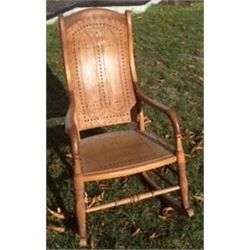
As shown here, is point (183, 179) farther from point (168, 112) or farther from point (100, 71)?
point (100, 71)

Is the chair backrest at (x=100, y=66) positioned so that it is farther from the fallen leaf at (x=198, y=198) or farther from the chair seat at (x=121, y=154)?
the fallen leaf at (x=198, y=198)

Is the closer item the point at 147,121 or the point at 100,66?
the point at 100,66

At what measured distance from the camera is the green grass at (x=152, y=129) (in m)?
2.88

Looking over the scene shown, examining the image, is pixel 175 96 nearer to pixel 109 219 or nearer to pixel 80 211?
pixel 109 219

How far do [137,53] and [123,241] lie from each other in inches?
136

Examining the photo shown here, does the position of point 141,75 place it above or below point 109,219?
above

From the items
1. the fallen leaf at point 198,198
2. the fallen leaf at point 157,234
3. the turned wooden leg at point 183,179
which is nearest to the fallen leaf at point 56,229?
the fallen leaf at point 157,234

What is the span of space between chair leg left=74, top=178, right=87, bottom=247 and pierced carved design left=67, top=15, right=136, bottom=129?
0.67 m

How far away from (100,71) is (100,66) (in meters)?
0.04

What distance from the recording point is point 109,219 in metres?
3.02

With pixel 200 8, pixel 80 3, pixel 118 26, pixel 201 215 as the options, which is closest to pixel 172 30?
pixel 200 8

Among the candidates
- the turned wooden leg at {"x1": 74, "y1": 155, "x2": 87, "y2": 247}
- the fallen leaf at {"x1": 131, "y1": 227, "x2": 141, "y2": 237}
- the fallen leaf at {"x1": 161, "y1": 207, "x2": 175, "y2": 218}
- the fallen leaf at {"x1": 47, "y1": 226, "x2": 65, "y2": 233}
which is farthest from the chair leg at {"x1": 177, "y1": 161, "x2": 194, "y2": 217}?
the fallen leaf at {"x1": 47, "y1": 226, "x2": 65, "y2": 233}

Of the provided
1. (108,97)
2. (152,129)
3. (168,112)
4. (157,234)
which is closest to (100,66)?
(108,97)

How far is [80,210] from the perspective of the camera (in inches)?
104
